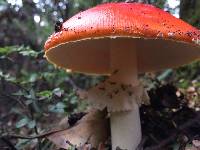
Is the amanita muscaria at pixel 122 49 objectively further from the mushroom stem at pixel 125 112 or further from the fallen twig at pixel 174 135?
the fallen twig at pixel 174 135

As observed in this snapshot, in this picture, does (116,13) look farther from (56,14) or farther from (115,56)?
(56,14)

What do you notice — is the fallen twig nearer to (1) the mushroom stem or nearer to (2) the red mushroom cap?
(1) the mushroom stem

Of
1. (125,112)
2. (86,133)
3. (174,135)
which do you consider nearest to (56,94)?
(86,133)

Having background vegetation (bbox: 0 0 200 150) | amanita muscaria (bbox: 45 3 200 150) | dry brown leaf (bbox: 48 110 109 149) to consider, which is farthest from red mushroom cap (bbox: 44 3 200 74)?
dry brown leaf (bbox: 48 110 109 149)

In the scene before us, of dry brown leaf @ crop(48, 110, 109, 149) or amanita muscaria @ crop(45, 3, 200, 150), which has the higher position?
amanita muscaria @ crop(45, 3, 200, 150)

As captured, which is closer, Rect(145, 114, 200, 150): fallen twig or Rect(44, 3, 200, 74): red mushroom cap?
Rect(44, 3, 200, 74): red mushroom cap

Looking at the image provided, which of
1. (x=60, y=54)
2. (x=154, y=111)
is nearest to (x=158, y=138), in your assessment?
(x=154, y=111)

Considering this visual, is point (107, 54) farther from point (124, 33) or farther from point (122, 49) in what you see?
point (124, 33)
